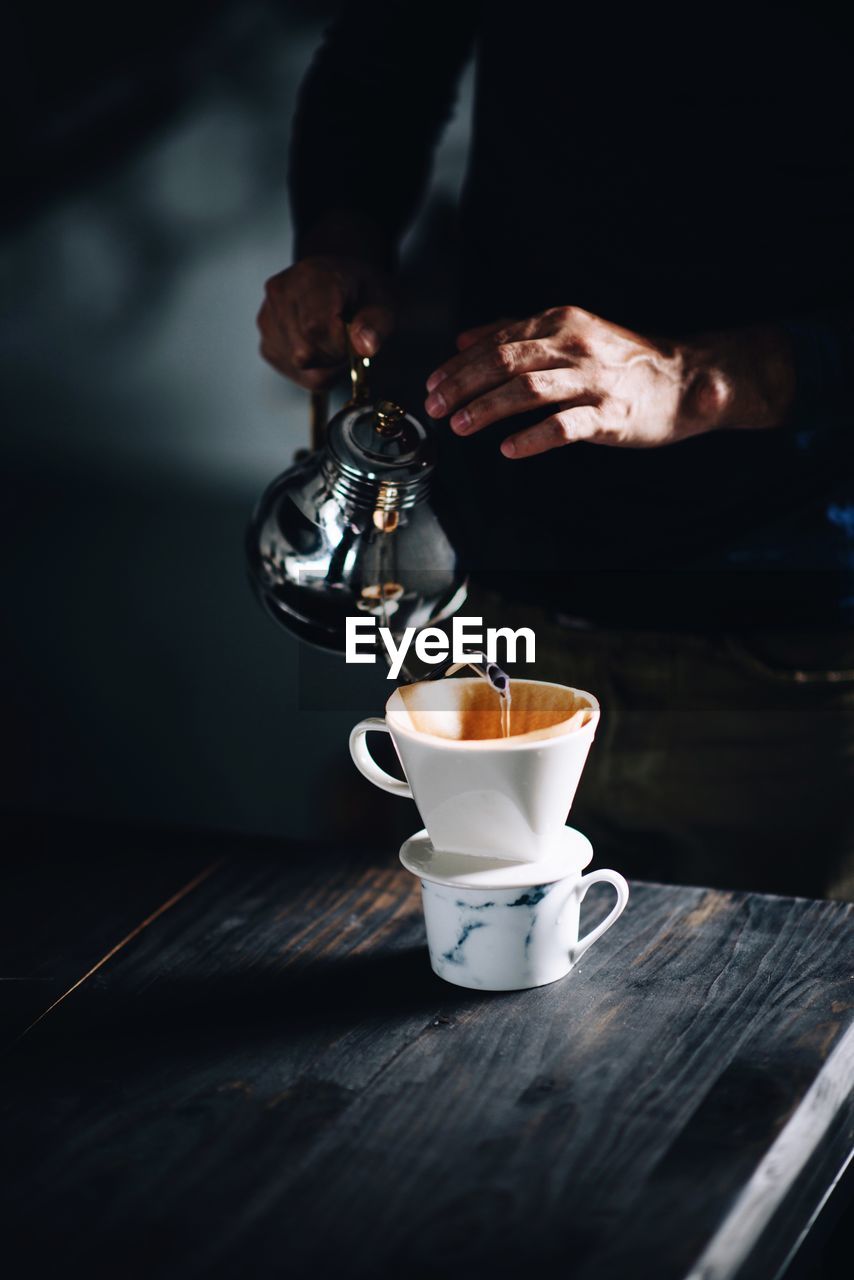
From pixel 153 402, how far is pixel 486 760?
64.4 inches

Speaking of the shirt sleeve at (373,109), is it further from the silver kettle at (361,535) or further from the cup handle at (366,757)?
the cup handle at (366,757)

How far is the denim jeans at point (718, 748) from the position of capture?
3.89 ft

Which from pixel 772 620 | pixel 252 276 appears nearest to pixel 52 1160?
pixel 772 620

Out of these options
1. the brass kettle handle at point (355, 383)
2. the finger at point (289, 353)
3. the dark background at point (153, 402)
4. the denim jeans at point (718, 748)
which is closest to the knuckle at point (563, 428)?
the brass kettle handle at point (355, 383)

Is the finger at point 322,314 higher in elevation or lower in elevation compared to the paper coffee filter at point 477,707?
higher

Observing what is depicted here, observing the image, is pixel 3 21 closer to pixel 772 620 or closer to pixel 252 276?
pixel 252 276

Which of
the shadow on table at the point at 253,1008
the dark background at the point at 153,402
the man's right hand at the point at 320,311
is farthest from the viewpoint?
the dark background at the point at 153,402

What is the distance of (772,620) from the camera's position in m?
1.16

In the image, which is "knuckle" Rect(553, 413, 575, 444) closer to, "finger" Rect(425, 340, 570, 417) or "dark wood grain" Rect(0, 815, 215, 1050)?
"finger" Rect(425, 340, 570, 417)

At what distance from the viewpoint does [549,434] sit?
831 millimetres

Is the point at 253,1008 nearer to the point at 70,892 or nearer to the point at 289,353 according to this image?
the point at 70,892

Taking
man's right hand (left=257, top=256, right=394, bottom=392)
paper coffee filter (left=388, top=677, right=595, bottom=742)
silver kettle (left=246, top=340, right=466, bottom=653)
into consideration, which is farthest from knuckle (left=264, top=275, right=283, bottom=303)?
paper coffee filter (left=388, top=677, right=595, bottom=742)

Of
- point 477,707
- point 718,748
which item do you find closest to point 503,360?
point 477,707

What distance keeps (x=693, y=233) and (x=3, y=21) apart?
1.48 m
